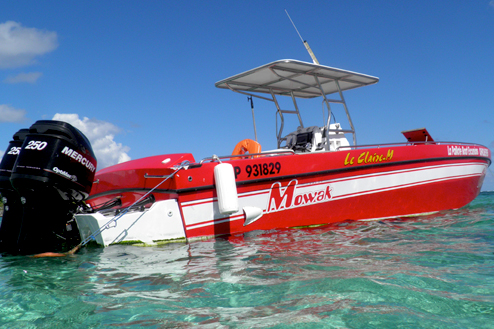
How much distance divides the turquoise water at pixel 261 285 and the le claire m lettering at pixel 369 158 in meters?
1.52

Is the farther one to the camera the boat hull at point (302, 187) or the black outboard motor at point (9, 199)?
the boat hull at point (302, 187)

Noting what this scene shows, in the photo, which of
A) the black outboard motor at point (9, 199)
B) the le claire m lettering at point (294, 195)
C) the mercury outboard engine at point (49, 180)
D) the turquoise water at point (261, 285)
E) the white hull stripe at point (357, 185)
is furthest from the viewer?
the le claire m lettering at point (294, 195)

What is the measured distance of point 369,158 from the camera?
528cm

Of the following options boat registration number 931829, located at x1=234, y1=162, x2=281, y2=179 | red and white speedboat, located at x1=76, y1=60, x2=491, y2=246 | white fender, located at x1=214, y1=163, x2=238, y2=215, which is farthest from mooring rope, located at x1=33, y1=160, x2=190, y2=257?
boat registration number 931829, located at x1=234, y1=162, x2=281, y2=179

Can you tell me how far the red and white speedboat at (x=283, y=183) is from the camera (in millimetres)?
3807

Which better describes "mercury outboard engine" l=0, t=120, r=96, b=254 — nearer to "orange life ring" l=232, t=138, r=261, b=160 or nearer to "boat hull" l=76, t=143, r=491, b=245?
"boat hull" l=76, t=143, r=491, b=245

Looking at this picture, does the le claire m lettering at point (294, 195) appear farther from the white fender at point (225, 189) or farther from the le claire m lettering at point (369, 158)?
the white fender at point (225, 189)

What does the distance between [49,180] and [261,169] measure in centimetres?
230

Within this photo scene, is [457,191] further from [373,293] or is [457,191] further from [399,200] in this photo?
[373,293]

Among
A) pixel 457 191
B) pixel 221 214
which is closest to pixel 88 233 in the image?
pixel 221 214

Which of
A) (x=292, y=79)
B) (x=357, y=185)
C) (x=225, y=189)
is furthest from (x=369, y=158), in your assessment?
(x=225, y=189)

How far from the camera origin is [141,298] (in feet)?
6.97

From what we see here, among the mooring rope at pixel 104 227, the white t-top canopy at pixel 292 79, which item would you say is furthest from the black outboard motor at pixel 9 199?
the white t-top canopy at pixel 292 79

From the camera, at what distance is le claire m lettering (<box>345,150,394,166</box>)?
16.7 feet
